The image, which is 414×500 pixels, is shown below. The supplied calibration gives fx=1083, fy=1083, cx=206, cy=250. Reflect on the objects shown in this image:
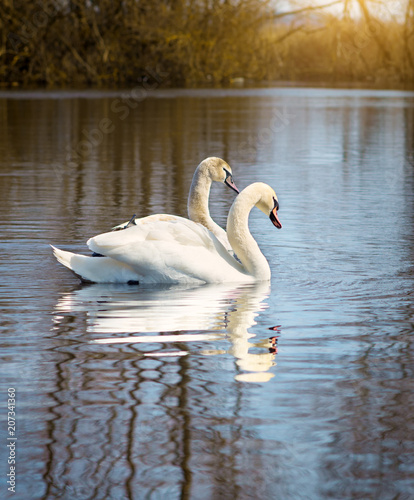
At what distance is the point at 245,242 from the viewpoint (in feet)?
25.9

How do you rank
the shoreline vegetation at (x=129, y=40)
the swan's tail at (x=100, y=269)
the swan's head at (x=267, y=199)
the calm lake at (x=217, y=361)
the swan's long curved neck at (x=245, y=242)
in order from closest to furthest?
the calm lake at (x=217, y=361)
the swan's tail at (x=100, y=269)
the swan's long curved neck at (x=245, y=242)
the swan's head at (x=267, y=199)
the shoreline vegetation at (x=129, y=40)

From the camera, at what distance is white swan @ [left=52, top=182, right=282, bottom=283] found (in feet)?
24.4

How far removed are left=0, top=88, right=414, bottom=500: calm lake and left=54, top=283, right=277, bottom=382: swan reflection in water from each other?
0.06 feet

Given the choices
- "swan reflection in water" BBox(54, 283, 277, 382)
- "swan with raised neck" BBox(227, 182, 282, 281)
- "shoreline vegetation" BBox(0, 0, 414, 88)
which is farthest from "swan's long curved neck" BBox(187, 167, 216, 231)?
"shoreline vegetation" BBox(0, 0, 414, 88)

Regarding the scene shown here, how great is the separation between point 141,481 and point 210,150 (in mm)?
17484

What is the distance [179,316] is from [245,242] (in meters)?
1.46

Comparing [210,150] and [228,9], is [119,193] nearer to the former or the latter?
[210,150]

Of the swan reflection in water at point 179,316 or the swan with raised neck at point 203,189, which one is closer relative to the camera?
the swan reflection in water at point 179,316

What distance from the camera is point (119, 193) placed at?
13484mm

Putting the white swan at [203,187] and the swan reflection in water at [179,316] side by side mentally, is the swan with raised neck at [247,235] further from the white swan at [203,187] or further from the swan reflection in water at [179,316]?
the white swan at [203,187]

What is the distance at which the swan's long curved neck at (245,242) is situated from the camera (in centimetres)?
783

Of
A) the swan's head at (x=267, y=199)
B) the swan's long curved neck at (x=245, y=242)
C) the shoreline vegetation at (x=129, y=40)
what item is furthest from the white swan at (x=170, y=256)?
the shoreline vegetation at (x=129, y=40)

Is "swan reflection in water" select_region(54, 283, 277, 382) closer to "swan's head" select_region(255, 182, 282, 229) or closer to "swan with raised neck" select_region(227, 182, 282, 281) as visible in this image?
Answer: "swan with raised neck" select_region(227, 182, 282, 281)

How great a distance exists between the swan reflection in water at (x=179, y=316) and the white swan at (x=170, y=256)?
9 centimetres
